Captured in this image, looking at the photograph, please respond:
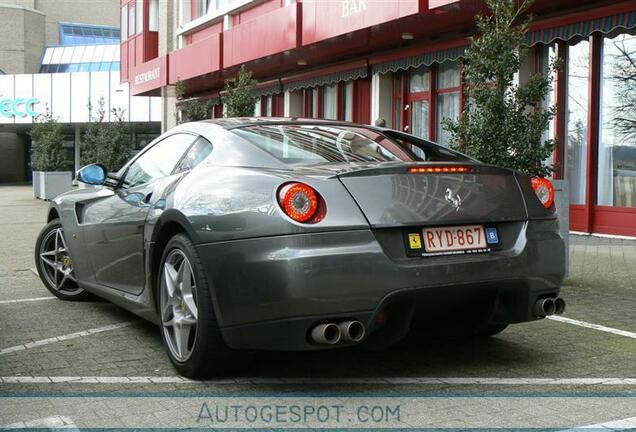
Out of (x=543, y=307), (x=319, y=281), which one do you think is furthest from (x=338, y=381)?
(x=543, y=307)

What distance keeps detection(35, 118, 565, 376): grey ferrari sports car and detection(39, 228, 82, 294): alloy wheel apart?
70.1 inches

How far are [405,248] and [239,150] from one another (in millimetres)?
1134

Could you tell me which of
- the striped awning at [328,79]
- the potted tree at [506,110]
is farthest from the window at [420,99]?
the potted tree at [506,110]

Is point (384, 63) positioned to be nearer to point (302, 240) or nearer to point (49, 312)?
point (49, 312)

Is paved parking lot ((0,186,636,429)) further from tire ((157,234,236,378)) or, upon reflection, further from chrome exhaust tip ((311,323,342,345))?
chrome exhaust tip ((311,323,342,345))

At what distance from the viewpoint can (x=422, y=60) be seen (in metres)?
15.4

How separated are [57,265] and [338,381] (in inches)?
130

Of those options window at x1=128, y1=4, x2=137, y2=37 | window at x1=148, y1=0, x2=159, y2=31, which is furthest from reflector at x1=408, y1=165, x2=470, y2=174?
window at x1=128, y1=4, x2=137, y2=37

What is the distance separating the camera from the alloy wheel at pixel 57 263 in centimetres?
629

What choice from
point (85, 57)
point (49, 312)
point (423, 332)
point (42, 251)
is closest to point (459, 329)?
point (423, 332)

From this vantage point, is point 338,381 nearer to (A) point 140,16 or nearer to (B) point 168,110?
(B) point 168,110

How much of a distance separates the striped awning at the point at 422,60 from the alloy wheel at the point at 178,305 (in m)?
10.6

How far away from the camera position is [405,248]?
3.67m

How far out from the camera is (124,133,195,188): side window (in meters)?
4.82
